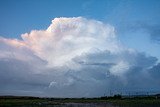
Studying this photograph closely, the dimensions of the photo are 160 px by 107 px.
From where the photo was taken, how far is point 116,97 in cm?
13975

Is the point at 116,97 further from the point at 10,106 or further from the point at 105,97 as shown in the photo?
the point at 10,106

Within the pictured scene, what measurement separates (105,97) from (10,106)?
7246cm

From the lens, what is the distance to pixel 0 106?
77125mm

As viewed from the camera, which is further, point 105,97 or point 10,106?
point 105,97

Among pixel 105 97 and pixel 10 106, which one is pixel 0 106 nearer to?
pixel 10 106

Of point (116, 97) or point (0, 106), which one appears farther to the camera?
point (116, 97)

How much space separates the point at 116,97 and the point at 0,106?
246 feet

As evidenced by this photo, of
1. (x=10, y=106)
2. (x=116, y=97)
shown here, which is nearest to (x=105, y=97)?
(x=116, y=97)

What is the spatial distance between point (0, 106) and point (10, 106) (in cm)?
291

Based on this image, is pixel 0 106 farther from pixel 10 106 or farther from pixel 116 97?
pixel 116 97

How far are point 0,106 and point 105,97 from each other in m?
75.1

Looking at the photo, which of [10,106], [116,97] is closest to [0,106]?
[10,106]

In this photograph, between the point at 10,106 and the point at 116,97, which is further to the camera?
the point at 116,97
